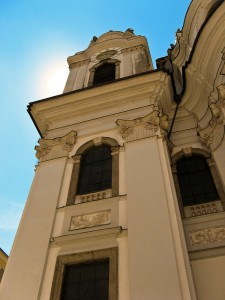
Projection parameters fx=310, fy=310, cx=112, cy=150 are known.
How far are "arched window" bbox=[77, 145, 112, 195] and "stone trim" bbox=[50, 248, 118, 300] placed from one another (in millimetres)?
2225

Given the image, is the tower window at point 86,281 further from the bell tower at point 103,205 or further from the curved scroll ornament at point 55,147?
the curved scroll ornament at point 55,147

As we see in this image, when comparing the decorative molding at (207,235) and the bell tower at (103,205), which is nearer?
the bell tower at (103,205)

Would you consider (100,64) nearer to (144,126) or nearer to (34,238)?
(144,126)

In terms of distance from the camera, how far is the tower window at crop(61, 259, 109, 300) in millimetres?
6680

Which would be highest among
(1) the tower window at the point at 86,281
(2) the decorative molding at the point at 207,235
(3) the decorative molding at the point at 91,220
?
(3) the decorative molding at the point at 91,220

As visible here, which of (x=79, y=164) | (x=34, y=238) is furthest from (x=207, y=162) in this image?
(x=34, y=238)

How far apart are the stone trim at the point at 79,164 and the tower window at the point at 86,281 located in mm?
2055

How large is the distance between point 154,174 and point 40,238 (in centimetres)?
348

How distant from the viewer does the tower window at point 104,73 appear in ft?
50.9

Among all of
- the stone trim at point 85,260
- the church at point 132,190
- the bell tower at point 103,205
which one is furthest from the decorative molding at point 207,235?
the stone trim at point 85,260

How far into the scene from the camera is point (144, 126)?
10.5 meters

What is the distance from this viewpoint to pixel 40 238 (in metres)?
8.09

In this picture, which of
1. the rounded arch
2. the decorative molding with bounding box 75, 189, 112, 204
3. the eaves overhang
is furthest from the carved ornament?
the decorative molding with bounding box 75, 189, 112, 204

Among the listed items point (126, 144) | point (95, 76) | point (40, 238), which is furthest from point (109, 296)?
point (95, 76)
